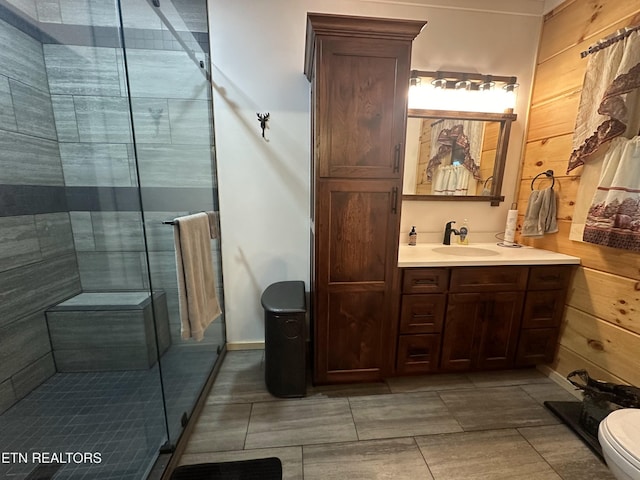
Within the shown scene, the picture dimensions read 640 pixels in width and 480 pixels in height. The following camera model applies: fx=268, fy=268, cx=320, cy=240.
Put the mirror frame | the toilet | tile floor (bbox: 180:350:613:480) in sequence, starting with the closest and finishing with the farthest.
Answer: the toilet
tile floor (bbox: 180:350:613:480)
the mirror frame

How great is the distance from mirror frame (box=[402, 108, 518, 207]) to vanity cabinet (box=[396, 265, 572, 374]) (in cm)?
67

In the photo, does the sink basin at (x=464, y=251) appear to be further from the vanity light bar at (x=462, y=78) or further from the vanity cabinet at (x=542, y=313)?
the vanity light bar at (x=462, y=78)

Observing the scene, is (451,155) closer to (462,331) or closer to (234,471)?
(462,331)

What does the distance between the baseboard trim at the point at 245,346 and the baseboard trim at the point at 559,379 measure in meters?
2.18

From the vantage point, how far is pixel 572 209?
1828 mm

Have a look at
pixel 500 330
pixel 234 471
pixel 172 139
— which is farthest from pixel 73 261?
pixel 500 330

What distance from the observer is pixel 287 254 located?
2154mm

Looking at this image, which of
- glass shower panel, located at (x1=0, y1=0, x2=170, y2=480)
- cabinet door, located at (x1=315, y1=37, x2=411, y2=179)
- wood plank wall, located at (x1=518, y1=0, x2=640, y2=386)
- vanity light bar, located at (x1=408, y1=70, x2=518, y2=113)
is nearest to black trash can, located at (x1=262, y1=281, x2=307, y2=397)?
glass shower panel, located at (x1=0, y1=0, x2=170, y2=480)

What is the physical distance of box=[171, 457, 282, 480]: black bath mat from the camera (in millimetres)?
1248

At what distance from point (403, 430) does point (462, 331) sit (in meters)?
0.74

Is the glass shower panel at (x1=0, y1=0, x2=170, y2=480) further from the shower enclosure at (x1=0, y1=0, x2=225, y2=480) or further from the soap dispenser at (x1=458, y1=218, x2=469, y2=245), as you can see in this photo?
the soap dispenser at (x1=458, y1=218, x2=469, y2=245)

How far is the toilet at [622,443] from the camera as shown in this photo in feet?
3.05

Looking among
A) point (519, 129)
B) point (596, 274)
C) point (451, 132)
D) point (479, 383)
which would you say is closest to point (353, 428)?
→ point (479, 383)

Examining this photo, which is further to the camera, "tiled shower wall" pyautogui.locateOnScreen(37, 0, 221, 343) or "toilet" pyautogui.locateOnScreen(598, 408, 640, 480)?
"tiled shower wall" pyautogui.locateOnScreen(37, 0, 221, 343)
